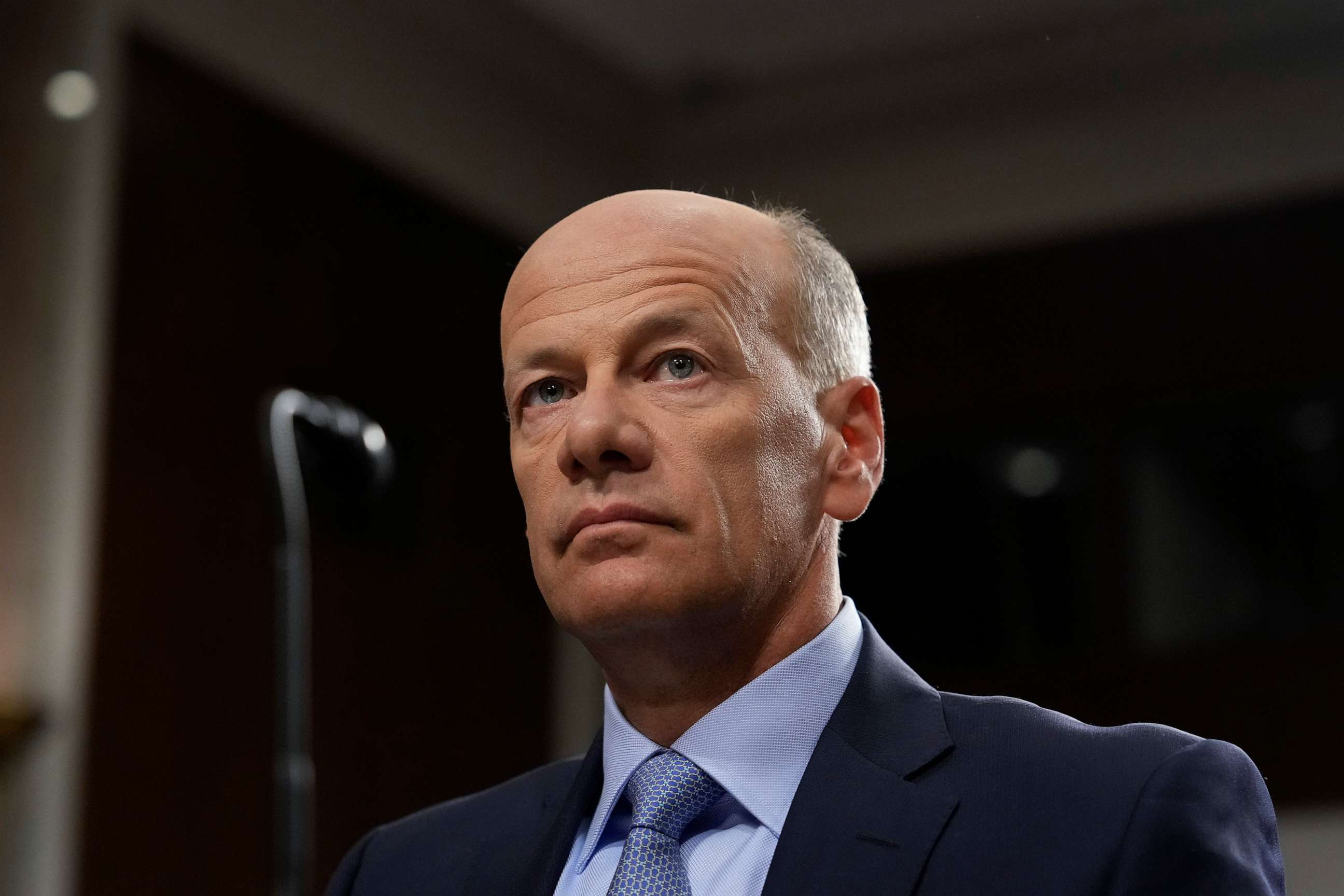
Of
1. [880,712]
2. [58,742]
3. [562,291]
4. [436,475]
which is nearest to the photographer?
[880,712]

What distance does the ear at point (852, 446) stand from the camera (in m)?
1.92

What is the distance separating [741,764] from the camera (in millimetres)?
1748

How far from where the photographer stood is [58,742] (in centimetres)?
453

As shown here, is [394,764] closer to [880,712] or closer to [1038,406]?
[1038,406]

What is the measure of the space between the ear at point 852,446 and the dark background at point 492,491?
130 inches

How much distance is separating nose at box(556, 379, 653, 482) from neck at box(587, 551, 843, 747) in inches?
6.9

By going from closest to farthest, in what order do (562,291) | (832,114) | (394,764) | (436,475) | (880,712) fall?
1. (880,712)
2. (562,291)
3. (394,764)
4. (436,475)
5. (832,114)

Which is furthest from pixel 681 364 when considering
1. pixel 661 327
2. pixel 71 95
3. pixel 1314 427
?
pixel 1314 427

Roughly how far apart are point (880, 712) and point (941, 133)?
5.36 metres

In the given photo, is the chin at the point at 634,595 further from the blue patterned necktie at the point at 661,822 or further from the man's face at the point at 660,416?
the blue patterned necktie at the point at 661,822

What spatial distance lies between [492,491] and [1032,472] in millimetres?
2110

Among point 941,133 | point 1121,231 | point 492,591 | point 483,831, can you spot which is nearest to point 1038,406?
point 1121,231

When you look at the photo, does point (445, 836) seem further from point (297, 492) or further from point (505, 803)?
point (297, 492)

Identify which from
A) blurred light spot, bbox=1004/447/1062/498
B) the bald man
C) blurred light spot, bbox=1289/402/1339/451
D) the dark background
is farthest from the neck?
blurred light spot, bbox=1004/447/1062/498
